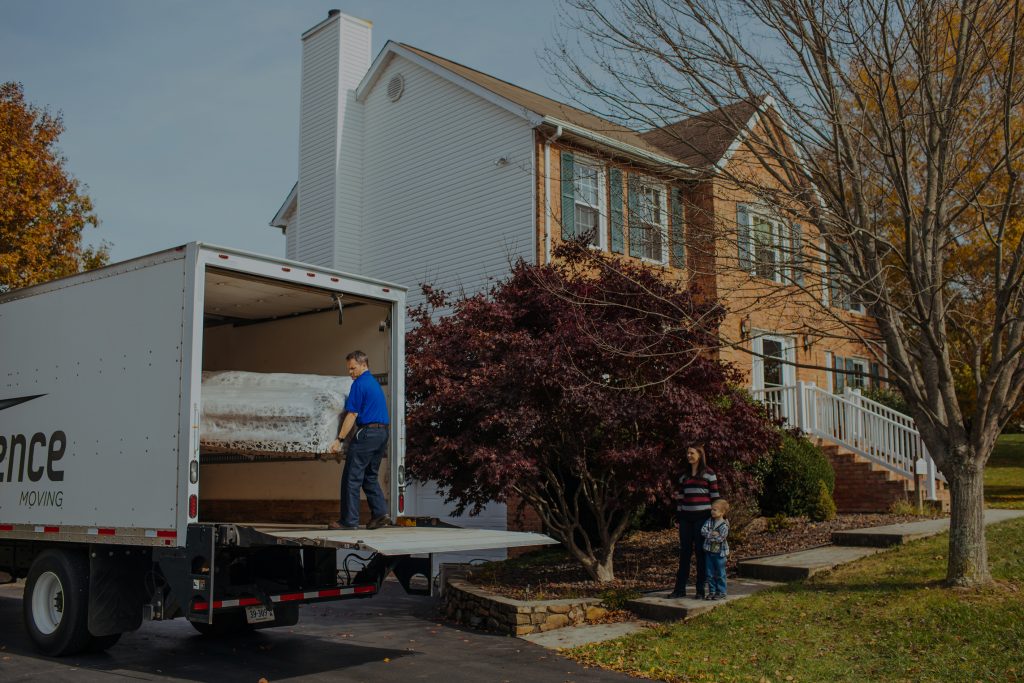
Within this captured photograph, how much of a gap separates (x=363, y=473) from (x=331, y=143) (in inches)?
522

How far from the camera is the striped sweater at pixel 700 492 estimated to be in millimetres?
10258

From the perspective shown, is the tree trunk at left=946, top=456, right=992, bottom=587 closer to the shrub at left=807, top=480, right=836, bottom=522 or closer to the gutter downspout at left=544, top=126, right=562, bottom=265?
the shrub at left=807, top=480, right=836, bottom=522

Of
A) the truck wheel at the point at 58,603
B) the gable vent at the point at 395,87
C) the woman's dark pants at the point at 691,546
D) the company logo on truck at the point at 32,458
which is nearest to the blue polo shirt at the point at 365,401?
the company logo on truck at the point at 32,458

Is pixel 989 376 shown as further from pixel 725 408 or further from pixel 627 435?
pixel 627 435

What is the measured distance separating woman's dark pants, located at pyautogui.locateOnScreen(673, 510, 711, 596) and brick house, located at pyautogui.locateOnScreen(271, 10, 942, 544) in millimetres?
4861

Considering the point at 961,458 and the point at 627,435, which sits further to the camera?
the point at 627,435

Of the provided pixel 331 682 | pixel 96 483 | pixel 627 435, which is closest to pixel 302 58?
pixel 627 435

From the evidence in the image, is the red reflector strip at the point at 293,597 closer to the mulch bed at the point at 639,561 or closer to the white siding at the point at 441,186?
the mulch bed at the point at 639,561

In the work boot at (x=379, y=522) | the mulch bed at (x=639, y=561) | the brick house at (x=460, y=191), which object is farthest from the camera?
the brick house at (x=460, y=191)

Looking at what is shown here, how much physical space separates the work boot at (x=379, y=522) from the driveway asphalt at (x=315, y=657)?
44.5 inches

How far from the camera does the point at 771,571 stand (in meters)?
11.1

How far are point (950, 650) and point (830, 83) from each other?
535 cm

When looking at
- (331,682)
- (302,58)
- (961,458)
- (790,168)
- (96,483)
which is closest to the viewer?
(331,682)

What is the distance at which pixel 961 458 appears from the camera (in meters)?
9.53
